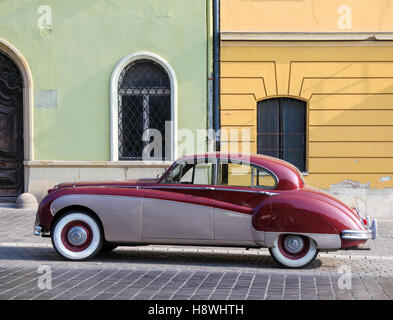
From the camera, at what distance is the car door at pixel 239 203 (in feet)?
26.0

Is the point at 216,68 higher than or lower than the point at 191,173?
higher

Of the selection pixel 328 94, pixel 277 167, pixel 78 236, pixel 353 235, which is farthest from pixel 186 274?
pixel 328 94

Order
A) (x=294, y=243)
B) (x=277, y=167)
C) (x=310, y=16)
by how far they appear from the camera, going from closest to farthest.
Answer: (x=294, y=243), (x=277, y=167), (x=310, y=16)

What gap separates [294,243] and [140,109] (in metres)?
7.42

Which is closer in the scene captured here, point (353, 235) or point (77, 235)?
point (353, 235)

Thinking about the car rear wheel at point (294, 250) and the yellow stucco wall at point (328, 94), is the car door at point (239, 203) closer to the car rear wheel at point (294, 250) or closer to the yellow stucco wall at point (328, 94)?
the car rear wheel at point (294, 250)

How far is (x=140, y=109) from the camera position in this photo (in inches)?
571

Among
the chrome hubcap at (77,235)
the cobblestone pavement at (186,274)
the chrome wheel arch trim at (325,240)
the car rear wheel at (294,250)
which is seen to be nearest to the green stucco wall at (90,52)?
the cobblestone pavement at (186,274)

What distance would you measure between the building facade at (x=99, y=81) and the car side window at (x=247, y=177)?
612cm

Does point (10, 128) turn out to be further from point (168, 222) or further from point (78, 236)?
point (168, 222)

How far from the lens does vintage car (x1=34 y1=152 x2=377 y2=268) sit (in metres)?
7.76

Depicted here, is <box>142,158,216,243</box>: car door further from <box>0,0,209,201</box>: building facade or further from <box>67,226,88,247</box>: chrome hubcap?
<box>0,0,209,201</box>: building facade

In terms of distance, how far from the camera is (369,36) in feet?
45.4

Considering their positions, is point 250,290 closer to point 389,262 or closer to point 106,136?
point 389,262
